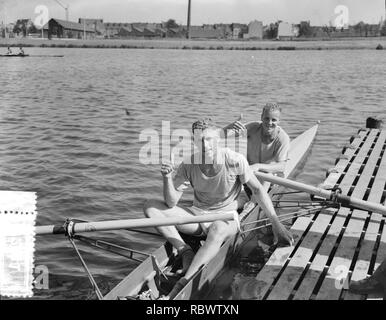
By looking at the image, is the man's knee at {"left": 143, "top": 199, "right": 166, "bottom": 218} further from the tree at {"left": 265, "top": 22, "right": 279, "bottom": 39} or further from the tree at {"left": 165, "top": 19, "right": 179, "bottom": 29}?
the tree at {"left": 165, "top": 19, "right": 179, "bottom": 29}

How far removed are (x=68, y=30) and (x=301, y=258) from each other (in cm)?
10971

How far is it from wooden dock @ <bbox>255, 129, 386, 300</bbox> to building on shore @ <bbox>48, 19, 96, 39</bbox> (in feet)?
333

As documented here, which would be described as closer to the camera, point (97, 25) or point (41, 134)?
point (41, 134)

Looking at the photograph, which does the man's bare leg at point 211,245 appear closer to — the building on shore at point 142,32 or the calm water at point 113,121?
the calm water at point 113,121

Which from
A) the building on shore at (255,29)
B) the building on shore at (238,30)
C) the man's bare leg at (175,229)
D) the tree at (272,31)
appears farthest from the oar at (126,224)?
the building on shore at (238,30)

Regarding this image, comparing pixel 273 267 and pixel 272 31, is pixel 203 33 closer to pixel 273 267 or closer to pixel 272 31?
pixel 272 31

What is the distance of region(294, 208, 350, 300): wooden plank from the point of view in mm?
5797

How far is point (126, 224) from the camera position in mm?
5785

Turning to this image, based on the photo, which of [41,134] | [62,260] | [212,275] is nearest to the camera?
[212,275]

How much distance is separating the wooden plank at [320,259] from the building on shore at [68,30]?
102 meters
